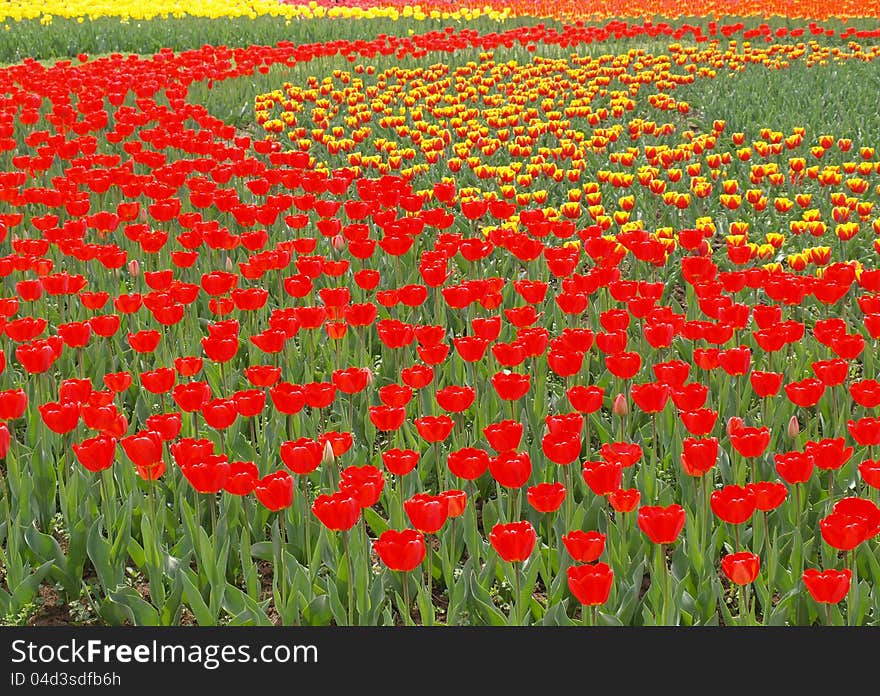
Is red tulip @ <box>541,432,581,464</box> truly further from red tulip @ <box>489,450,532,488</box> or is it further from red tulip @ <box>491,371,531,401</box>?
red tulip @ <box>491,371,531,401</box>

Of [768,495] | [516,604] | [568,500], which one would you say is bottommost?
[516,604]

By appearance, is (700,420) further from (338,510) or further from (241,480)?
(241,480)

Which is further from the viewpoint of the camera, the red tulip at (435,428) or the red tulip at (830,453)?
the red tulip at (435,428)

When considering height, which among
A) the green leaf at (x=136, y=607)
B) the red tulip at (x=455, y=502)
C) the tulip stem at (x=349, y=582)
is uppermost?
the red tulip at (x=455, y=502)

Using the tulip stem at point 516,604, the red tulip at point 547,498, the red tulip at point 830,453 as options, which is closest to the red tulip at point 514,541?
the tulip stem at point 516,604

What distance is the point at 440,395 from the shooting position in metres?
3.98

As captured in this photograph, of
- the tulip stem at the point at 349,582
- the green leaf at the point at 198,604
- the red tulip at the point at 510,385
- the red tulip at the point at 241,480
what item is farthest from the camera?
the red tulip at the point at 510,385

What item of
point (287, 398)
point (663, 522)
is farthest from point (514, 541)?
point (287, 398)

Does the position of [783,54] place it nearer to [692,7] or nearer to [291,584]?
[692,7]

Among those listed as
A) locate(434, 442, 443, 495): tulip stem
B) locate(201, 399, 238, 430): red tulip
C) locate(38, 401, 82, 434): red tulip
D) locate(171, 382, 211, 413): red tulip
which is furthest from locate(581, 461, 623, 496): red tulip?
locate(38, 401, 82, 434): red tulip

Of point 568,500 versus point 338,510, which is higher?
point 338,510

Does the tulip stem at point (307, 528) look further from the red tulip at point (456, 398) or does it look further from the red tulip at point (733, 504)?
the red tulip at point (733, 504)

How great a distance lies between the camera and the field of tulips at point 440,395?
133 inches
